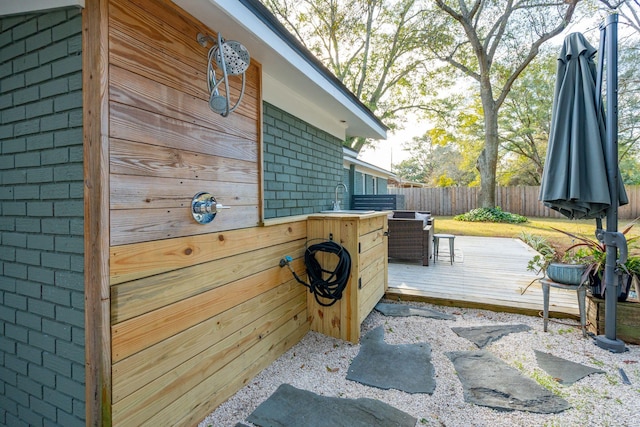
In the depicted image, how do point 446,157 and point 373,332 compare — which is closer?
point 373,332

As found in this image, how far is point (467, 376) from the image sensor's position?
7.53ft

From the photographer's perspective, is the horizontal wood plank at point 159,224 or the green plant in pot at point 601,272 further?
the green plant in pot at point 601,272

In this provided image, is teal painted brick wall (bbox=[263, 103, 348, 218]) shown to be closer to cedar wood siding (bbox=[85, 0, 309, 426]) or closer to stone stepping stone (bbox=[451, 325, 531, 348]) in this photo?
cedar wood siding (bbox=[85, 0, 309, 426])

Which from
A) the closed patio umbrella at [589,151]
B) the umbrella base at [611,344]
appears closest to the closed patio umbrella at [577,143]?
the closed patio umbrella at [589,151]

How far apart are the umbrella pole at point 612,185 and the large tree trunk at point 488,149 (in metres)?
11.5

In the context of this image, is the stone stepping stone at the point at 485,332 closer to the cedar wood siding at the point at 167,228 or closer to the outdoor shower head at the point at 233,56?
the cedar wood siding at the point at 167,228

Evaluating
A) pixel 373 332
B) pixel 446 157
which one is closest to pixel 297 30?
pixel 373 332

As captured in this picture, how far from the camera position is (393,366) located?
8.05 ft

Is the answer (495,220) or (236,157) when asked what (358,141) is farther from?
(236,157)

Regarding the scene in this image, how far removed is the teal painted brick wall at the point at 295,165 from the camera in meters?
3.11

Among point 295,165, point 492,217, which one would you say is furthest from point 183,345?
point 492,217

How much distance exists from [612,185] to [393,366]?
2344 millimetres

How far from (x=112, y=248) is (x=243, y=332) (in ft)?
3.80

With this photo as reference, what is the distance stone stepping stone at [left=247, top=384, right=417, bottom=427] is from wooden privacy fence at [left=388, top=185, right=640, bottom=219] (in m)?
16.5
